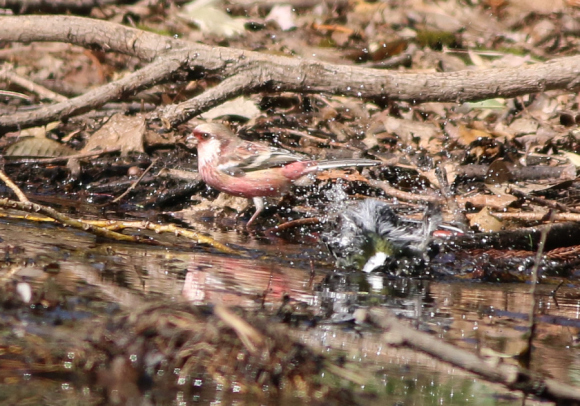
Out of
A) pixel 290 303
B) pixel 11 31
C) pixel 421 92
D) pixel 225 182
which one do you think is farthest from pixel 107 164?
pixel 290 303

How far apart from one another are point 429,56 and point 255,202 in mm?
3897

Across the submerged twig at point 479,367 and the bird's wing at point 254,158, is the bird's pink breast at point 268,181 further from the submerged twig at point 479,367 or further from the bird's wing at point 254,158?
the submerged twig at point 479,367

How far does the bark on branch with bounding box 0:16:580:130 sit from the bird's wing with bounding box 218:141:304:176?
0.53 metres

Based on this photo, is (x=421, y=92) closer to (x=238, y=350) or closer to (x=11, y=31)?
(x=11, y=31)

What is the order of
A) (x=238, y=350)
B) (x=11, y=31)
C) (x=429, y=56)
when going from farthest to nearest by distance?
1. (x=429, y=56)
2. (x=11, y=31)
3. (x=238, y=350)

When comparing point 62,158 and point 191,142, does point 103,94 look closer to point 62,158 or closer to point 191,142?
point 62,158

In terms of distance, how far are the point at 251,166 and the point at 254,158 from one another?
0.59ft

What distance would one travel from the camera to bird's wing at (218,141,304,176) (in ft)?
22.7

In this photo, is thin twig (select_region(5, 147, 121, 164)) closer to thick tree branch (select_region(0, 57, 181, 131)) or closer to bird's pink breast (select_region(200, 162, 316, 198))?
thick tree branch (select_region(0, 57, 181, 131))

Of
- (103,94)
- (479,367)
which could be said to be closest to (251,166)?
(103,94)

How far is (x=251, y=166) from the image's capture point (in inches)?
279

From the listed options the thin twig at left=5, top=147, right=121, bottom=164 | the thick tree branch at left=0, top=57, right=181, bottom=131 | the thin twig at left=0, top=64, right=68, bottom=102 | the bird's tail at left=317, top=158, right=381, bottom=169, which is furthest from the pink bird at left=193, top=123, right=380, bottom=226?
the thin twig at left=0, top=64, right=68, bottom=102

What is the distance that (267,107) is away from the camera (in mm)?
8328

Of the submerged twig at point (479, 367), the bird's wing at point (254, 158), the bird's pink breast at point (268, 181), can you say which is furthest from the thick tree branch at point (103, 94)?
the submerged twig at point (479, 367)
